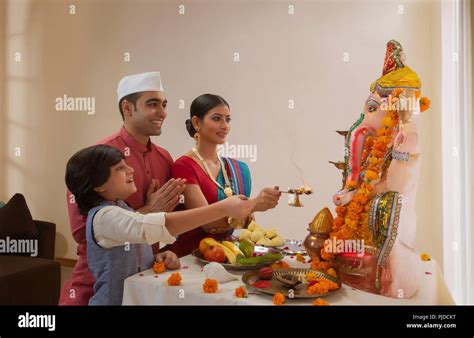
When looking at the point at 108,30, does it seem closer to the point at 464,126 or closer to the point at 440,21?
the point at 440,21

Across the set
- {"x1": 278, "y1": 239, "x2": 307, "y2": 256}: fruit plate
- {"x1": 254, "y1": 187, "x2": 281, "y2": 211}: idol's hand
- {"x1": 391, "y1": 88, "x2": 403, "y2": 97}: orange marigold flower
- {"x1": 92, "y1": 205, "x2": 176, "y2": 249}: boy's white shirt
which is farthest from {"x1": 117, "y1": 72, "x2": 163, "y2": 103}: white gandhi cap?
{"x1": 391, "y1": 88, "x2": 403, "y2": 97}: orange marigold flower

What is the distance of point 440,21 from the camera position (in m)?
2.28

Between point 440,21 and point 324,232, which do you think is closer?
point 324,232

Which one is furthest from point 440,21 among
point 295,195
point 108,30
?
point 108,30

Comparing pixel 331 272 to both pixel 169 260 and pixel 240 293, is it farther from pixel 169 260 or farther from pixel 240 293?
pixel 169 260

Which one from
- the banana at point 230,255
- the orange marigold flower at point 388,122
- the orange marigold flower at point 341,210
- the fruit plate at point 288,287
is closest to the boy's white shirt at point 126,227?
the banana at point 230,255

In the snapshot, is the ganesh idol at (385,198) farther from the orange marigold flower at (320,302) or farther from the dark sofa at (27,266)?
the dark sofa at (27,266)

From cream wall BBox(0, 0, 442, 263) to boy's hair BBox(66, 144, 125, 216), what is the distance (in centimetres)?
29

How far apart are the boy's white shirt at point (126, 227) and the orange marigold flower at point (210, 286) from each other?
0.92 feet

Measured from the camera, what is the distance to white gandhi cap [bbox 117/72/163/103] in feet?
→ 7.29

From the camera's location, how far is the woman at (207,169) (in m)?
2.17

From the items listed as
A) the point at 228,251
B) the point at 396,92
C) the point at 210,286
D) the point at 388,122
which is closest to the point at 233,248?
the point at 228,251

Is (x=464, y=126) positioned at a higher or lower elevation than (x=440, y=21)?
lower
